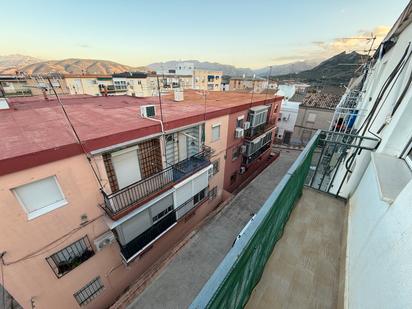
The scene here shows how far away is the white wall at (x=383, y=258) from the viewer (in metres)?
1.26

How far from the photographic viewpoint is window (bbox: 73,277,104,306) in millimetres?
6418

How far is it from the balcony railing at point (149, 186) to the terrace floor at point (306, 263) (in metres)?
4.97

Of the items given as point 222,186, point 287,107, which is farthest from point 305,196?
point 287,107

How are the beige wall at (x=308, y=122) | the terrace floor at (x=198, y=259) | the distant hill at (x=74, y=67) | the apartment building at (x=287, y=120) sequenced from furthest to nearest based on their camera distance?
1. the distant hill at (x=74, y=67)
2. the apartment building at (x=287, y=120)
3. the beige wall at (x=308, y=122)
4. the terrace floor at (x=198, y=259)

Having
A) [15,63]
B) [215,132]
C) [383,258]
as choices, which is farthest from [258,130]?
[15,63]

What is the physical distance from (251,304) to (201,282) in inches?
270

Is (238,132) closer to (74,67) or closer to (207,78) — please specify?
(207,78)

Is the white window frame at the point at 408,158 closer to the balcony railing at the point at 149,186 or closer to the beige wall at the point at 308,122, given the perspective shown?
the balcony railing at the point at 149,186

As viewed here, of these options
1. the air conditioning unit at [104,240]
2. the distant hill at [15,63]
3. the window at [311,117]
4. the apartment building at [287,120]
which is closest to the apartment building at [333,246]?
the air conditioning unit at [104,240]

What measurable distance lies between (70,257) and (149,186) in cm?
332

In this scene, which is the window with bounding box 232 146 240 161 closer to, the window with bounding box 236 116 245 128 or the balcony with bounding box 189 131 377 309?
the window with bounding box 236 116 245 128

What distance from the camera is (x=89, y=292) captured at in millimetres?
6695

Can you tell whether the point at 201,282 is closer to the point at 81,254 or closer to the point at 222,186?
the point at 81,254

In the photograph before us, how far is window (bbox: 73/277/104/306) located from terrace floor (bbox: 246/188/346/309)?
7.21 metres
